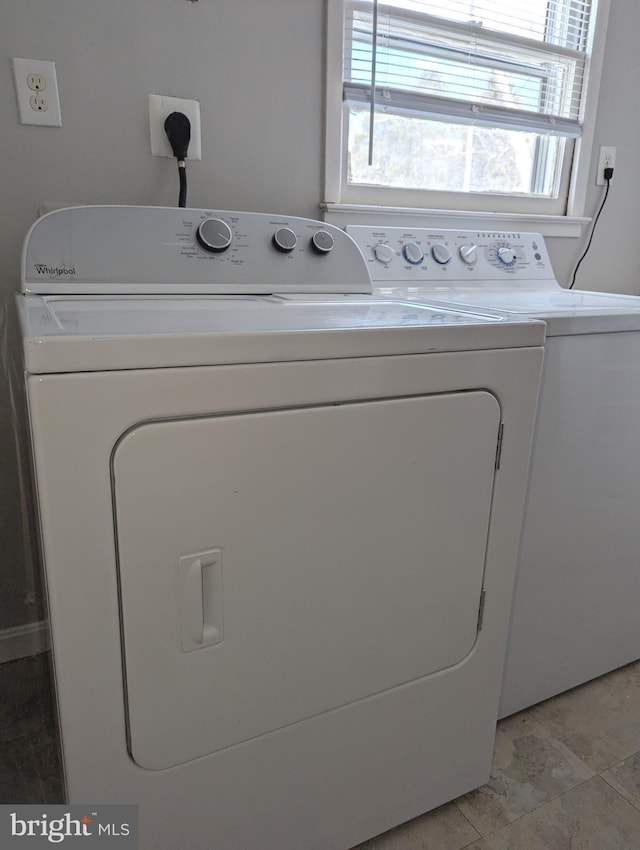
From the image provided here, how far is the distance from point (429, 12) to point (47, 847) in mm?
1994

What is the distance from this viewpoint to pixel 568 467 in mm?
1114

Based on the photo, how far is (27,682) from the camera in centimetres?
140

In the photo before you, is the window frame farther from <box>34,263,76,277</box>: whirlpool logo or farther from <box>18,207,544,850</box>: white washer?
<box>34,263,76,277</box>: whirlpool logo

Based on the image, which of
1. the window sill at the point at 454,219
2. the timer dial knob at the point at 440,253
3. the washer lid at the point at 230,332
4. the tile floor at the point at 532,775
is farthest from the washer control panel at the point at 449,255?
the tile floor at the point at 532,775

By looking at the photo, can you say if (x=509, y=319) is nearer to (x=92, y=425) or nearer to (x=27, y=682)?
(x=92, y=425)

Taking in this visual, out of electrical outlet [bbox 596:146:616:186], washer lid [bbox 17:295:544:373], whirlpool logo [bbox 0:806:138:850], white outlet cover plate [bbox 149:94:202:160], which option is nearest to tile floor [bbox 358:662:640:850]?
whirlpool logo [bbox 0:806:138:850]

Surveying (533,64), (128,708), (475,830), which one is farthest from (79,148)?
(475,830)

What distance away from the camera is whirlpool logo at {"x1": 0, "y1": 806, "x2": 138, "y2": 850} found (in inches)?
29.2

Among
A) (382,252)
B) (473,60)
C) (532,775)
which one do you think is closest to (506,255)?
(382,252)

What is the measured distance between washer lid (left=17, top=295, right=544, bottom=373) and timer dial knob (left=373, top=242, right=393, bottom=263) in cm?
45

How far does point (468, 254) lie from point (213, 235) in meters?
0.73

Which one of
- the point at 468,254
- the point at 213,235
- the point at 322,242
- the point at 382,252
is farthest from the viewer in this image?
the point at 468,254

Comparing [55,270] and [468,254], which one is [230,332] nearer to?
[55,270]

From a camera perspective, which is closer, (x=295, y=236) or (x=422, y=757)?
(x=422, y=757)
